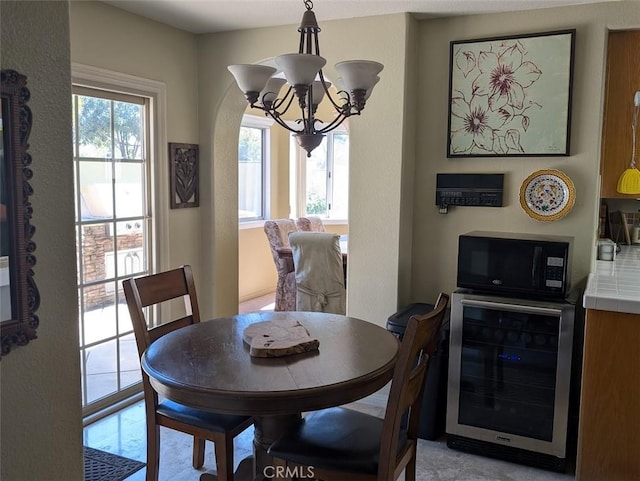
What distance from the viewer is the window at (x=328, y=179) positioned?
742 cm

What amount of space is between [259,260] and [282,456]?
480 cm

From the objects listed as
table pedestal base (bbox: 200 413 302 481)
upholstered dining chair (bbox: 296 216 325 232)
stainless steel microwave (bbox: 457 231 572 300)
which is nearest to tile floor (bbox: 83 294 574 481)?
table pedestal base (bbox: 200 413 302 481)

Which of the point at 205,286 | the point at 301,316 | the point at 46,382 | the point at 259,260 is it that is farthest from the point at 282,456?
the point at 259,260

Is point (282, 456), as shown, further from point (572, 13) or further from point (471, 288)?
point (572, 13)

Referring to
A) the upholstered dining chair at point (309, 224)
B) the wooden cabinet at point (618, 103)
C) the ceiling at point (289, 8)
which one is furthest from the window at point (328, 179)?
the wooden cabinet at point (618, 103)

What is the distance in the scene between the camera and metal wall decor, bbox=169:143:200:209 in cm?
382

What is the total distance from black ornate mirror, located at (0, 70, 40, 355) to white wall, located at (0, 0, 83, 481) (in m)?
0.01

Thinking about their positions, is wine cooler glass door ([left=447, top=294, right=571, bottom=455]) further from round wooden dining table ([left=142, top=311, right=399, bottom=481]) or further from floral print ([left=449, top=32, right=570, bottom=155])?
floral print ([left=449, top=32, right=570, bottom=155])

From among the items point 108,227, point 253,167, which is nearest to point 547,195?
point 108,227

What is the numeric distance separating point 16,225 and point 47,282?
129 mm

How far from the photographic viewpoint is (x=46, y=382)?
112cm

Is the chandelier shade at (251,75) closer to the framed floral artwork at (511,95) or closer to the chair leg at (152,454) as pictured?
the chair leg at (152,454)

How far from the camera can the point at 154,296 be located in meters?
2.55

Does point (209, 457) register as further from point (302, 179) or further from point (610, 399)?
point (302, 179)
